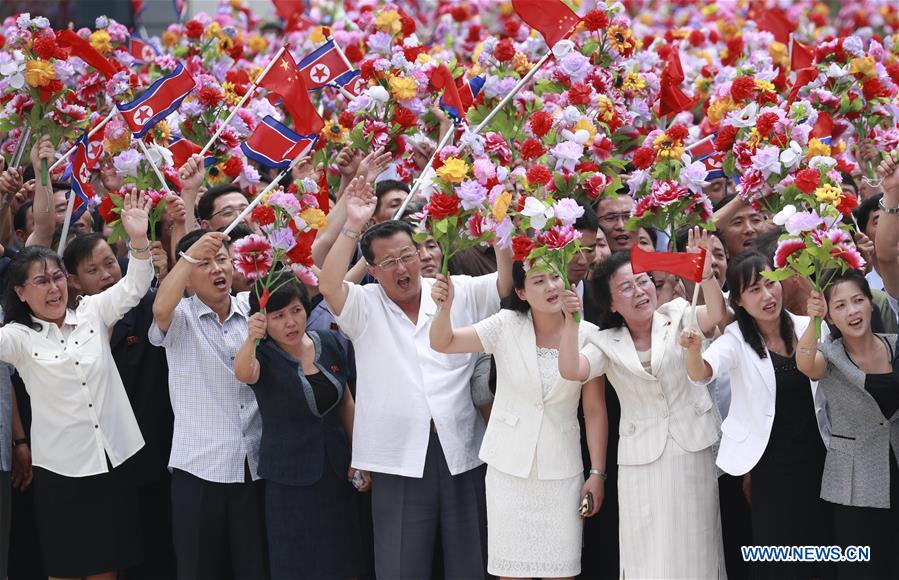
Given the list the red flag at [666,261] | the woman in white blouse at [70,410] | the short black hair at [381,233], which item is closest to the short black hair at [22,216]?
the woman in white blouse at [70,410]

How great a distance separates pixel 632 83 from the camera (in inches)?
256

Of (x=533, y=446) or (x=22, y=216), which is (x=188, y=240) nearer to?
(x=533, y=446)

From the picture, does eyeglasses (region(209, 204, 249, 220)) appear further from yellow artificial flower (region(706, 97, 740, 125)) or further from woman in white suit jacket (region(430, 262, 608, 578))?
yellow artificial flower (region(706, 97, 740, 125))

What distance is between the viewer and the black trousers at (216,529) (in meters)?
4.98

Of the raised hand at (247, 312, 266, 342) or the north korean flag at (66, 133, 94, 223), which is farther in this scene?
the north korean flag at (66, 133, 94, 223)

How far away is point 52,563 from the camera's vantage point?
511 cm

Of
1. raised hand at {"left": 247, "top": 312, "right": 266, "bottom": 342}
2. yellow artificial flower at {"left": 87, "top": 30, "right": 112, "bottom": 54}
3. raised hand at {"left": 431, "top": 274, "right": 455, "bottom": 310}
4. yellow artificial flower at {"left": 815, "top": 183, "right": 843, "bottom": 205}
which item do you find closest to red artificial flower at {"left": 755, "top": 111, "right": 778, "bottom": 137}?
yellow artificial flower at {"left": 815, "top": 183, "right": 843, "bottom": 205}

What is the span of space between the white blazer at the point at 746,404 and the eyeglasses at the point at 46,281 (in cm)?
269

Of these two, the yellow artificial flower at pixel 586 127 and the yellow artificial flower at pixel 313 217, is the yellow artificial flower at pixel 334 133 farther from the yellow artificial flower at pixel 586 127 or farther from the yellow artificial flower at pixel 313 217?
the yellow artificial flower at pixel 313 217

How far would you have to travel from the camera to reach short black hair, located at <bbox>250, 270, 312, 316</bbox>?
4.97m

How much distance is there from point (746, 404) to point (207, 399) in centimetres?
220

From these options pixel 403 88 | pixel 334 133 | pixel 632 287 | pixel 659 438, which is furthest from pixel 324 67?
pixel 659 438

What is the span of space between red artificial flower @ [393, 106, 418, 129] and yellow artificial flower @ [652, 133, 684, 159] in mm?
1252

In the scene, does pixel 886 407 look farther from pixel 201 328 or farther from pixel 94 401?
pixel 94 401
